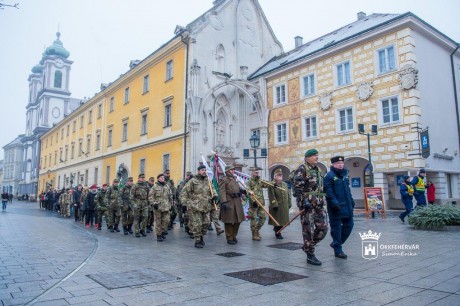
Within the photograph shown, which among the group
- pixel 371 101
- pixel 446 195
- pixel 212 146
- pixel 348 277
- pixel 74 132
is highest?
pixel 74 132

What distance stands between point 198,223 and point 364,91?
15.5 metres

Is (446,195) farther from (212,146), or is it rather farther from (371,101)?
(212,146)

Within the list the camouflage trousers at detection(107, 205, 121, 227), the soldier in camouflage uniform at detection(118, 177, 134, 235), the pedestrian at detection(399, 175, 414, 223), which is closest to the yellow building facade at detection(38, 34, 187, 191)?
the camouflage trousers at detection(107, 205, 121, 227)

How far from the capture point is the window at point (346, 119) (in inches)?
869

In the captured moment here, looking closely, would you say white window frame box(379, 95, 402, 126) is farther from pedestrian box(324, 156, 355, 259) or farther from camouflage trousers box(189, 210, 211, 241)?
pedestrian box(324, 156, 355, 259)

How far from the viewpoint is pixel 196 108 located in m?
25.4

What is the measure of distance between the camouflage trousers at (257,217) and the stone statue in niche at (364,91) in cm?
1361

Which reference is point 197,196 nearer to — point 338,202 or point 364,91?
point 338,202

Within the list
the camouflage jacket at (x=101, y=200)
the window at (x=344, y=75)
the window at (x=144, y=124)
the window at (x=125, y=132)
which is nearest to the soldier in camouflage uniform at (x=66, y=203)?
the window at (x=144, y=124)

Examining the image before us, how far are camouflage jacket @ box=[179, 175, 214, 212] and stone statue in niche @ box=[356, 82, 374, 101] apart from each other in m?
14.5

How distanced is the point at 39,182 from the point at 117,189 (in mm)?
60009

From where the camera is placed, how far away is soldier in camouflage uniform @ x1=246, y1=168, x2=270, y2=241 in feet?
33.5

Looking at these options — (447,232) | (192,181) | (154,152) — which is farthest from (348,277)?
(154,152)

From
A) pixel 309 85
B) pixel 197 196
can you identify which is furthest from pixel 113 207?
pixel 309 85
